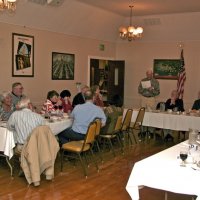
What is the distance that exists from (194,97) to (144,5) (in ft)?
11.6

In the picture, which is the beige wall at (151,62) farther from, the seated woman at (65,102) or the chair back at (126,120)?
the seated woman at (65,102)

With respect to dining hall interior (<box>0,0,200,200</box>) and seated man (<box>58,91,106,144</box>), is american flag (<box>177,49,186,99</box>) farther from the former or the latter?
seated man (<box>58,91,106,144</box>)

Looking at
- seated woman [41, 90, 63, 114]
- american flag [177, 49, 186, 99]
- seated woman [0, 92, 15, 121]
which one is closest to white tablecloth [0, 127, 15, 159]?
seated woman [0, 92, 15, 121]

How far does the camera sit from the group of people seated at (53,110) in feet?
15.5

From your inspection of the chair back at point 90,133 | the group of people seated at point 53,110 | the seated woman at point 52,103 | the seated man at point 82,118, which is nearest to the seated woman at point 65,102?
the group of people seated at point 53,110

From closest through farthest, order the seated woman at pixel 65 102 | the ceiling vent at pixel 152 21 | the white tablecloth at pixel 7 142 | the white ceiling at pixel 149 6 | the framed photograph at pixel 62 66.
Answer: the white tablecloth at pixel 7 142 → the seated woman at pixel 65 102 → the white ceiling at pixel 149 6 → the framed photograph at pixel 62 66 → the ceiling vent at pixel 152 21

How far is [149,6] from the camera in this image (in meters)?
8.81

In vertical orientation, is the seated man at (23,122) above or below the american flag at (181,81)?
below

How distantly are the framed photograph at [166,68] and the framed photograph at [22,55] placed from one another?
15.1ft

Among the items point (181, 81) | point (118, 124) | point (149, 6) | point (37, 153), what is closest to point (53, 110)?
point (118, 124)

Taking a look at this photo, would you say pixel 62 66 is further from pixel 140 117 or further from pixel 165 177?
pixel 165 177

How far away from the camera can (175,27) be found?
33.5 feet

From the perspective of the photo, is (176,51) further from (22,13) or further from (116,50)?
(22,13)

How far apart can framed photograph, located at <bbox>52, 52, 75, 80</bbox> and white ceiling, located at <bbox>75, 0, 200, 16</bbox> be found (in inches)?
66.3
